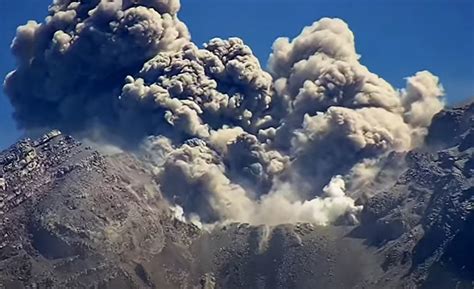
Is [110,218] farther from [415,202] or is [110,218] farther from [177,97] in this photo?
[415,202]

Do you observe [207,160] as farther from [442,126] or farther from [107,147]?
[442,126]

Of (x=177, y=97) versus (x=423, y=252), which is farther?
(x=177, y=97)

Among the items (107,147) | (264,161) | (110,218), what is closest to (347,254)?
(264,161)

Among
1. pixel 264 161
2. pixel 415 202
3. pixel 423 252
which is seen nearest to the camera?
pixel 423 252

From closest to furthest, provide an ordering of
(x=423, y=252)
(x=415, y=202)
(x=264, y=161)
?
(x=423, y=252)
(x=415, y=202)
(x=264, y=161)

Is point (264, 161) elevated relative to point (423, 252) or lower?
elevated

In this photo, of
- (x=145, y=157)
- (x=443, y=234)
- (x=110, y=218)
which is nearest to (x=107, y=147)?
(x=145, y=157)

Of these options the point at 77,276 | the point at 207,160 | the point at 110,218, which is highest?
the point at 207,160
